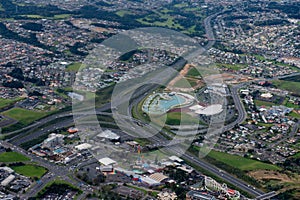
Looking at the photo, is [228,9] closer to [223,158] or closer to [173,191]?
[223,158]

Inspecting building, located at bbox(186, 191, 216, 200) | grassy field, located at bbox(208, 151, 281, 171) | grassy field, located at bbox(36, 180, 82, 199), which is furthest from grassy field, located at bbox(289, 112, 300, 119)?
grassy field, located at bbox(36, 180, 82, 199)

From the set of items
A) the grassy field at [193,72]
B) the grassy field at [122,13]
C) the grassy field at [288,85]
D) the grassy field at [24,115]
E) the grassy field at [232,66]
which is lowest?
the grassy field at [122,13]

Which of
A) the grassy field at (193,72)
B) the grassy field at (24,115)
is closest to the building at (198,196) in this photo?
the grassy field at (24,115)

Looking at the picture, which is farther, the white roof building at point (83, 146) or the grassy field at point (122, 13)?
the grassy field at point (122, 13)

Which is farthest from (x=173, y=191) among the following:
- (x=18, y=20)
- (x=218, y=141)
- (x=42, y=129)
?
(x=18, y=20)

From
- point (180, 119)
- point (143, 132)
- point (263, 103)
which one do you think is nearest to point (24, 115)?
point (143, 132)

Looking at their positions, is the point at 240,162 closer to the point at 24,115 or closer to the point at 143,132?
the point at 143,132

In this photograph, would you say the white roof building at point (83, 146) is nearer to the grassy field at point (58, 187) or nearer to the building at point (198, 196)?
the grassy field at point (58, 187)
